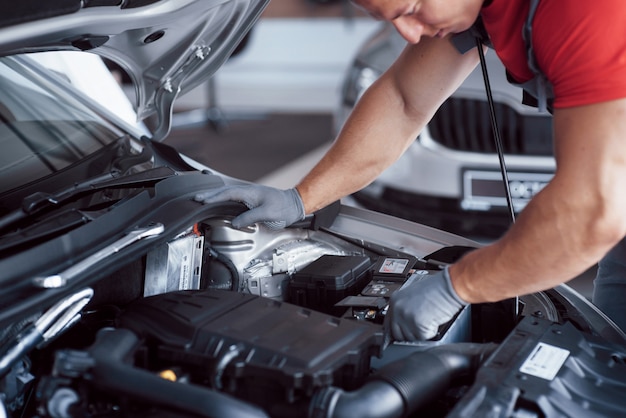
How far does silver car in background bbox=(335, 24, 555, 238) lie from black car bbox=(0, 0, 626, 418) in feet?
3.42

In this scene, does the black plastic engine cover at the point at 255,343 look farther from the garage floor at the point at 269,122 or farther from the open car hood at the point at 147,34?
the garage floor at the point at 269,122

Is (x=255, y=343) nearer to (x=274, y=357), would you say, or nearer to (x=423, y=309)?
(x=274, y=357)

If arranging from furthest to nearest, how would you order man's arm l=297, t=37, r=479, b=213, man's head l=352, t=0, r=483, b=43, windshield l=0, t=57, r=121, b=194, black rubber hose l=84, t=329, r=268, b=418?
1. man's arm l=297, t=37, r=479, b=213
2. windshield l=0, t=57, r=121, b=194
3. man's head l=352, t=0, r=483, b=43
4. black rubber hose l=84, t=329, r=268, b=418

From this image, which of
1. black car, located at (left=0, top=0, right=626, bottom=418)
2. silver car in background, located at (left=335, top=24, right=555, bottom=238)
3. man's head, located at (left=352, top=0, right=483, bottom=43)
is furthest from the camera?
silver car in background, located at (left=335, top=24, right=555, bottom=238)

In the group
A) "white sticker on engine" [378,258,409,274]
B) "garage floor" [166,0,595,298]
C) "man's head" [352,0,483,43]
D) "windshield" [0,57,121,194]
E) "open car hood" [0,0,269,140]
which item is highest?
"man's head" [352,0,483,43]

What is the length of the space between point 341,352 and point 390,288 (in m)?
0.42

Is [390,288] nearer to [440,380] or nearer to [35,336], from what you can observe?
[440,380]

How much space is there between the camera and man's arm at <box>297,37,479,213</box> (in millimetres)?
1894

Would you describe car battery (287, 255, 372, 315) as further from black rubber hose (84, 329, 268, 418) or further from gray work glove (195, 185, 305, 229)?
black rubber hose (84, 329, 268, 418)

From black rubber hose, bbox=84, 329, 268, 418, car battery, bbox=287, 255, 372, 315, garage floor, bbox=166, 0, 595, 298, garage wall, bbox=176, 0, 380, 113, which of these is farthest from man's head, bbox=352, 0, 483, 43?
garage wall, bbox=176, 0, 380, 113

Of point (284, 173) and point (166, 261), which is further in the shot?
point (284, 173)

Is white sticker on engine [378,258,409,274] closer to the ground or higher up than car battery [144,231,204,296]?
closer to the ground

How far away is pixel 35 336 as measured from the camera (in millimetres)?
1259

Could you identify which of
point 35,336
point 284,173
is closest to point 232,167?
point 284,173
